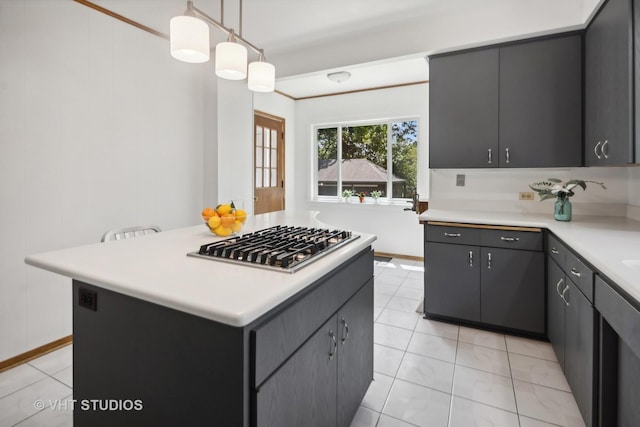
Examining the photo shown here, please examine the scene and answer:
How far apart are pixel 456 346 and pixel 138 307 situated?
223 centimetres

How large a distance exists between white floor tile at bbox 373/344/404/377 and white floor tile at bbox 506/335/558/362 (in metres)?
0.82

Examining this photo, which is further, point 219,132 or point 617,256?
point 219,132

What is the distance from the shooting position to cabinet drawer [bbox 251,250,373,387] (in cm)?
94

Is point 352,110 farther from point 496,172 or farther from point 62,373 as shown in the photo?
point 62,373

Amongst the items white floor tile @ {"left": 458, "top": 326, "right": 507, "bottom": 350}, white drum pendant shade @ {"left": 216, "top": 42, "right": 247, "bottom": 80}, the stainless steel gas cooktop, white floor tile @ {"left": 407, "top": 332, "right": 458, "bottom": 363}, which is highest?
white drum pendant shade @ {"left": 216, "top": 42, "right": 247, "bottom": 80}

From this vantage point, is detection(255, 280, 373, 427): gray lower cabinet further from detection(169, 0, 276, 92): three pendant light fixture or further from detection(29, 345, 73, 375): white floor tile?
detection(29, 345, 73, 375): white floor tile

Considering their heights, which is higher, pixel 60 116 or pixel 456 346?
pixel 60 116

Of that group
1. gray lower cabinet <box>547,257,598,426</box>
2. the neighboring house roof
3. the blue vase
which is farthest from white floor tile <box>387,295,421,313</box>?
the neighboring house roof

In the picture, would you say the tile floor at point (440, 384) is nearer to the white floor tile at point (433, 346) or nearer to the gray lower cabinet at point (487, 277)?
the white floor tile at point (433, 346)

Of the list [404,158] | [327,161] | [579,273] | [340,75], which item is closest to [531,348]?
[579,273]

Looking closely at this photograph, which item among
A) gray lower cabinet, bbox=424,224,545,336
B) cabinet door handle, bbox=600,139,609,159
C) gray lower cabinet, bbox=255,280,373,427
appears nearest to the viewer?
gray lower cabinet, bbox=255,280,373,427

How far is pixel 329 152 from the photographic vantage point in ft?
18.5

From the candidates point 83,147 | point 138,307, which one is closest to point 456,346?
point 138,307

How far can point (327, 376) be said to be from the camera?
4.38 feet
